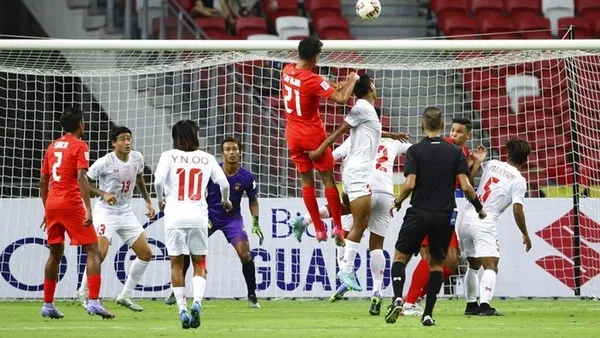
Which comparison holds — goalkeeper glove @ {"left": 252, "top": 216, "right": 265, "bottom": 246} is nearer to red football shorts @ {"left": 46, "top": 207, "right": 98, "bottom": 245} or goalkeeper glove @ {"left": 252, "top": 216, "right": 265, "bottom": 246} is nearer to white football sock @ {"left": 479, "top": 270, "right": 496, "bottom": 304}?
red football shorts @ {"left": 46, "top": 207, "right": 98, "bottom": 245}

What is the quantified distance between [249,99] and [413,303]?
6166 mm

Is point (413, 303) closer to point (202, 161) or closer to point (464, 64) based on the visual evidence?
point (202, 161)

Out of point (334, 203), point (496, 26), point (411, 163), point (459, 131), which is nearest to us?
Answer: point (411, 163)

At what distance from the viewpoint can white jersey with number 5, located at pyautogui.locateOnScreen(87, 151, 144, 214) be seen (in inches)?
610

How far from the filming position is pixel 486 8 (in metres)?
25.2

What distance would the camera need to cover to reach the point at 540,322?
1320 centimetres

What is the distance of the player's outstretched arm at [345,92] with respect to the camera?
13367 millimetres

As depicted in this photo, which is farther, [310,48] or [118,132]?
[118,132]

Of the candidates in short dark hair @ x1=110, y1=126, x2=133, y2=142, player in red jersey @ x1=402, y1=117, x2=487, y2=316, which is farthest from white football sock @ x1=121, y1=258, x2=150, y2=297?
player in red jersey @ x1=402, y1=117, x2=487, y2=316

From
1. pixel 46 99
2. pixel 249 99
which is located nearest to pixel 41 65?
pixel 46 99

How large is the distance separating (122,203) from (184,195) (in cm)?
369

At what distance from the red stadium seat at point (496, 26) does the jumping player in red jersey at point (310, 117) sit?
425 inches

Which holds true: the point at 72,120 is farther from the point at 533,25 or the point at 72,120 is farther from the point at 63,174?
the point at 533,25

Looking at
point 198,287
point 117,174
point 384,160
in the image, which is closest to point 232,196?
point 117,174
